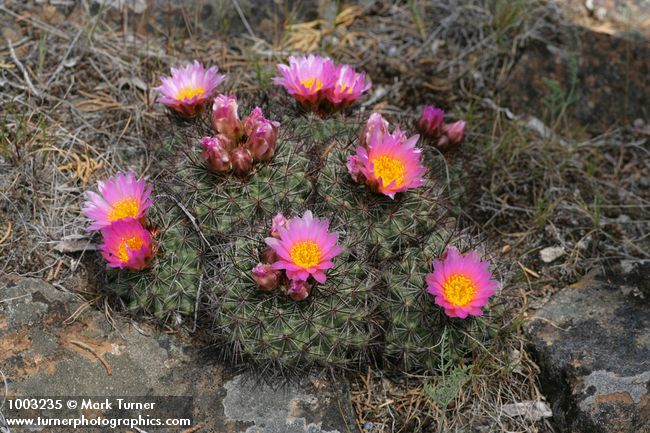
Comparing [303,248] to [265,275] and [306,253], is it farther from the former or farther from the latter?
[265,275]

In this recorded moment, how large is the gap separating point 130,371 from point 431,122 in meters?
2.02

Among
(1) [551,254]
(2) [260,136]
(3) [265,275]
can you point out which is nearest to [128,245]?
(3) [265,275]

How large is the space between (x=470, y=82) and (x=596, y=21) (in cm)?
125

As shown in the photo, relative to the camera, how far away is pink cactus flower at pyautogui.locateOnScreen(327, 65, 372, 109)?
3535 millimetres

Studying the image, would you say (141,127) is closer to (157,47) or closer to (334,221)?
(157,47)

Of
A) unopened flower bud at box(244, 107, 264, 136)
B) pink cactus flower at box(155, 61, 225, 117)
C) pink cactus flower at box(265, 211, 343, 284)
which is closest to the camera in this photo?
pink cactus flower at box(265, 211, 343, 284)

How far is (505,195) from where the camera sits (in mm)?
4129

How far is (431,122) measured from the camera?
12.2 ft

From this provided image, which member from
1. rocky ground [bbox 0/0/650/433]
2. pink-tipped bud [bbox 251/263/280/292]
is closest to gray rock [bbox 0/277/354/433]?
rocky ground [bbox 0/0/650/433]

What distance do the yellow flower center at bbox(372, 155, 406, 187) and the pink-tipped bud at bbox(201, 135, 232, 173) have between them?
691mm

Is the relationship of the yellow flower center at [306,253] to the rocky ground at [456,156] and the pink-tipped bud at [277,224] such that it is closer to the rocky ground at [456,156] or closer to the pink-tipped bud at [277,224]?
the pink-tipped bud at [277,224]

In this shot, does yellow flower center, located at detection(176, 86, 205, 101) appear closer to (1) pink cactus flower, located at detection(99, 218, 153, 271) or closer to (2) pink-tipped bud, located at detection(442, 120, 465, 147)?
(1) pink cactus flower, located at detection(99, 218, 153, 271)

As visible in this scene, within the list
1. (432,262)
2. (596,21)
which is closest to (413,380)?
(432,262)

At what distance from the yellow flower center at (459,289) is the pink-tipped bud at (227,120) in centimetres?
119
